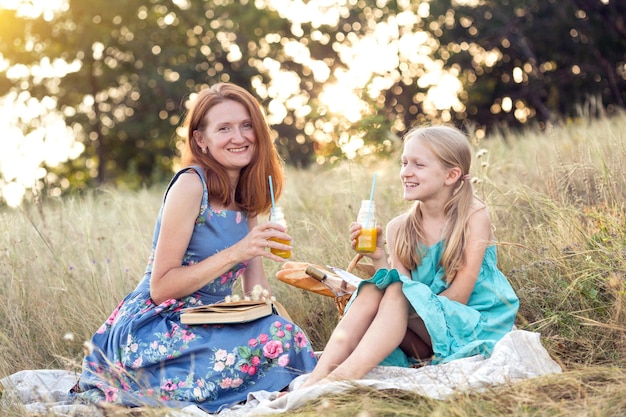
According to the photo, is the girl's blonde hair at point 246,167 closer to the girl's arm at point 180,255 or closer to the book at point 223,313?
Result: the girl's arm at point 180,255

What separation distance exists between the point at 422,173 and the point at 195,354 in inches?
52.4

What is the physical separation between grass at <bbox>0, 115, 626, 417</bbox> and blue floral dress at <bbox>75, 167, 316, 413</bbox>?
0.35 metres

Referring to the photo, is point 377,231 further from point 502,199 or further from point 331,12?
point 331,12

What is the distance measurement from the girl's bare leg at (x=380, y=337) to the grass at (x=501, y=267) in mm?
186

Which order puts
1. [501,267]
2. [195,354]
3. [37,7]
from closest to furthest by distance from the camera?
[195,354]
[501,267]
[37,7]

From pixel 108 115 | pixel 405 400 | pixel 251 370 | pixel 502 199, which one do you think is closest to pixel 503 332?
pixel 405 400

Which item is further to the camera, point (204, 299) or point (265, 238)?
point (204, 299)

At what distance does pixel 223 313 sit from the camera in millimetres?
3332

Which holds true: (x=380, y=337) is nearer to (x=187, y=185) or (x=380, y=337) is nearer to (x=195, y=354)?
(x=195, y=354)

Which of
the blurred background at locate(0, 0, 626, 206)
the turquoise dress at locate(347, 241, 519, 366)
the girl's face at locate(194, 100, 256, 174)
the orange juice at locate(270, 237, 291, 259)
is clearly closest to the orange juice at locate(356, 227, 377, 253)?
the turquoise dress at locate(347, 241, 519, 366)

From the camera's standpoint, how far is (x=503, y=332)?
132 inches

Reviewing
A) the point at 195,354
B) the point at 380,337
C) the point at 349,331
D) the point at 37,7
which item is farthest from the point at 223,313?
the point at 37,7

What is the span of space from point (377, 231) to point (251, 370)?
84 cm

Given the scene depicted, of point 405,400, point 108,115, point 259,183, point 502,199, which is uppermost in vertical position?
point 108,115
